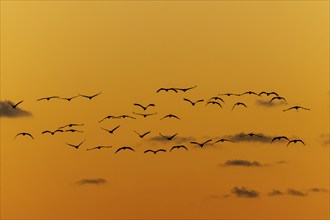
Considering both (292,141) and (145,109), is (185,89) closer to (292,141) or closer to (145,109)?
(145,109)

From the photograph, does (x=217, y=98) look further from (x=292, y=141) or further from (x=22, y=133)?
(x=22, y=133)

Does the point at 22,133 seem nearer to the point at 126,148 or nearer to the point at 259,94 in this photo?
the point at 126,148

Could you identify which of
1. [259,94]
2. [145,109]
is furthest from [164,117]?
[259,94]

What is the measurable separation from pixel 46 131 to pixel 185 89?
22471 mm

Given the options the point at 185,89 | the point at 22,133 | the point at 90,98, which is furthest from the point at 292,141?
the point at 22,133

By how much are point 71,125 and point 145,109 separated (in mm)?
12334

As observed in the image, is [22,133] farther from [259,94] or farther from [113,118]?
[259,94]

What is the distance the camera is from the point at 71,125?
5950 inches

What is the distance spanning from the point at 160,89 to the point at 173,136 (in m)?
7.46

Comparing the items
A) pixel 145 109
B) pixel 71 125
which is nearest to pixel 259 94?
pixel 145 109

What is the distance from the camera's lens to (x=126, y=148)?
153 m

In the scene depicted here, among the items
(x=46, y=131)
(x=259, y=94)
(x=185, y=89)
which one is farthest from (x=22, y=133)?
(x=259, y=94)

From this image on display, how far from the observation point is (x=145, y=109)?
146 m

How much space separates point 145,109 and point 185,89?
6.27 meters
